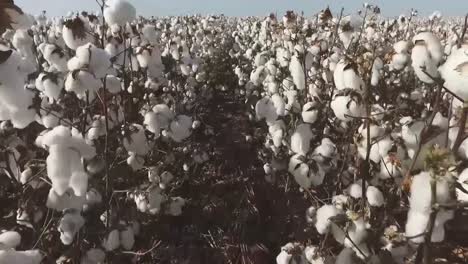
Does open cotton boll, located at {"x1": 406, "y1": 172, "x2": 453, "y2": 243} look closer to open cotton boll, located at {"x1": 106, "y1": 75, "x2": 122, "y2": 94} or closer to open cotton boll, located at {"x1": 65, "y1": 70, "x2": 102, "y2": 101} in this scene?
open cotton boll, located at {"x1": 65, "y1": 70, "x2": 102, "y2": 101}

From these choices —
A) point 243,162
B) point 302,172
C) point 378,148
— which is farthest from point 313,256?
point 243,162

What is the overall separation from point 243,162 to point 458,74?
4.18 m

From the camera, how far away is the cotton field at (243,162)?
1.66 m

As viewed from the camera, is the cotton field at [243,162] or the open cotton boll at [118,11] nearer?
the cotton field at [243,162]

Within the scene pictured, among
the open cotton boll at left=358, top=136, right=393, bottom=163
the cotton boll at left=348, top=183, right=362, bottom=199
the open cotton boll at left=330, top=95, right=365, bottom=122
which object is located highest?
the open cotton boll at left=330, top=95, right=365, bottom=122

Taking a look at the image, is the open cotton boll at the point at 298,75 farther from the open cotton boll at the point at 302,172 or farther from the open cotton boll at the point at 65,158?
the open cotton boll at the point at 65,158

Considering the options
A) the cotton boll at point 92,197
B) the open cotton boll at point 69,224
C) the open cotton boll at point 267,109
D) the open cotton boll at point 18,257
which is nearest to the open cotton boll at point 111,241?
A: the cotton boll at point 92,197

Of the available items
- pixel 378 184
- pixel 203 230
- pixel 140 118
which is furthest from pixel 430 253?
pixel 140 118

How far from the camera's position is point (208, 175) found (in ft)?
16.9

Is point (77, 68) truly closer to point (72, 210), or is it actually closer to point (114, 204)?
point (72, 210)

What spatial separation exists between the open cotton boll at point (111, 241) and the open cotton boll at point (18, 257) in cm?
114

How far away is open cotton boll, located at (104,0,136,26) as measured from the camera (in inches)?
112

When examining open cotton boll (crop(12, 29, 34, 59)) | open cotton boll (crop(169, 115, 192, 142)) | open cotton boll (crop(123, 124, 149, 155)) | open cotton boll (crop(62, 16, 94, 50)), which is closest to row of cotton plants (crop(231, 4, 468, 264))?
open cotton boll (crop(169, 115, 192, 142))

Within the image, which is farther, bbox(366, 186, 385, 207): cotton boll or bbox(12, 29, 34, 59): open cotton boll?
bbox(12, 29, 34, 59): open cotton boll
